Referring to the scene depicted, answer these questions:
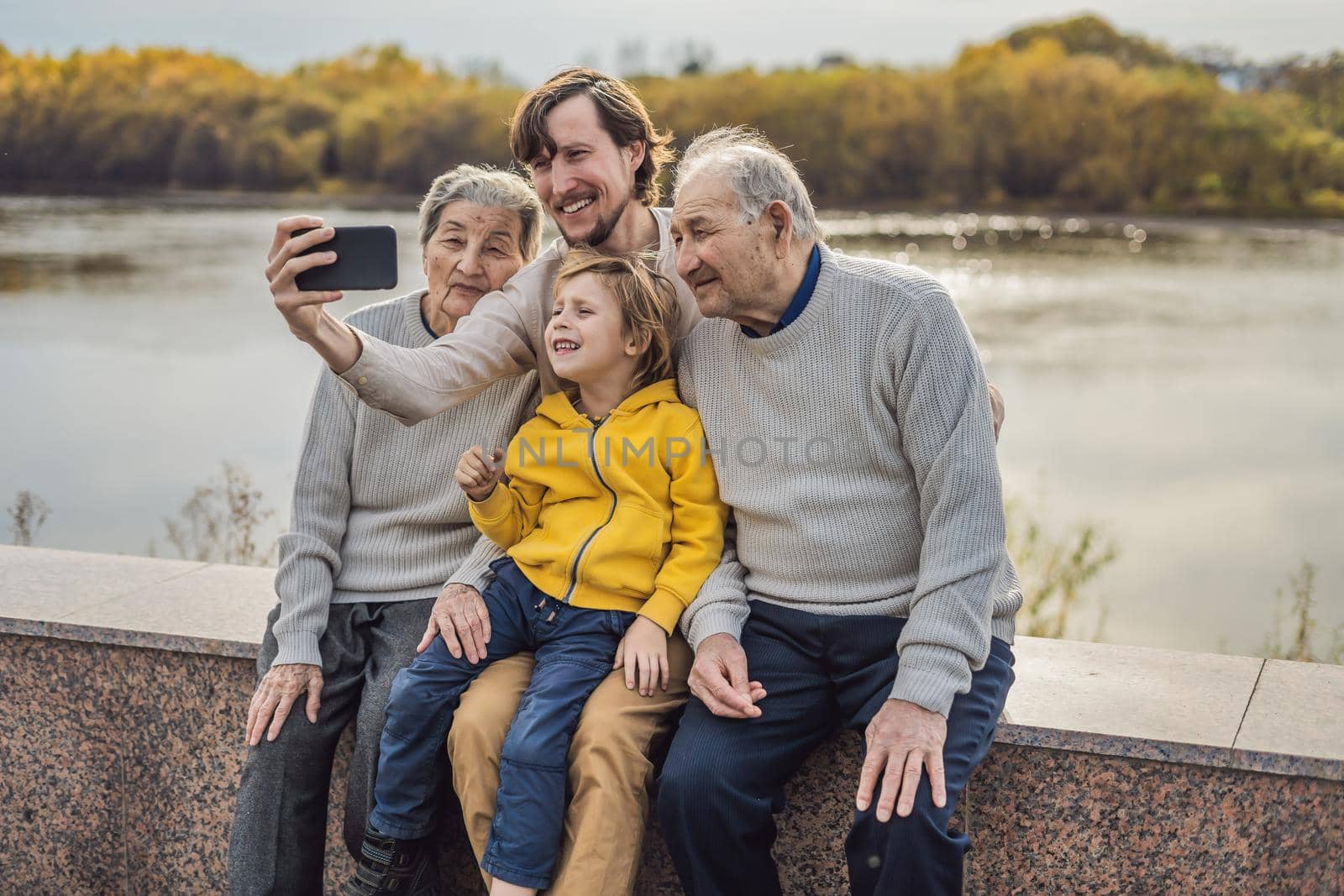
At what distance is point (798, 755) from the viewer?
223 centimetres

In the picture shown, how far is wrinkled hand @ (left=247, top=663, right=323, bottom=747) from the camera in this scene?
94.7 inches

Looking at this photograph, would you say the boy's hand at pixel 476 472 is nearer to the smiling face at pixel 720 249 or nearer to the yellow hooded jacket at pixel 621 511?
the yellow hooded jacket at pixel 621 511

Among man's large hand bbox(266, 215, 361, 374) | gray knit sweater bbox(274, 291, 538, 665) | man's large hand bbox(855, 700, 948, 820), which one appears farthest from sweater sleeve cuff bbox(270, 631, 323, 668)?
man's large hand bbox(855, 700, 948, 820)

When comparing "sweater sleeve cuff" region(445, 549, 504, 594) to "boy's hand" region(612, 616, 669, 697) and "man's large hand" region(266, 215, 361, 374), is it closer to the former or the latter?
"boy's hand" region(612, 616, 669, 697)

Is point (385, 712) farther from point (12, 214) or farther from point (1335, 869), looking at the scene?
point (12, 214)

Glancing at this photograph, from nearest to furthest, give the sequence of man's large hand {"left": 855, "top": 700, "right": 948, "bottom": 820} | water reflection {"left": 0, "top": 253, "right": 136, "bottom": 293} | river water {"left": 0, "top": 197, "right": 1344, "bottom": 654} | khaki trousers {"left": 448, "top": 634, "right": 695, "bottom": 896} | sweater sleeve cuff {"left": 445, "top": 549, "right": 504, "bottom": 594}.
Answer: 1. man's large hand {"left": 855, "top": 700, "right": 948, "bottom": 820}
2. khaki trousers {"left": 448, "top": 634, "right": 695, "bottom": 896}
3. sweater sleeve cuff {"left": 445, "top": 549, "right": 504, "bottom": 594}
4. river water {"left": 0, "top": 197, "right": 1344, "bottom": 654}
5. water reflection {"left": 0, "top": 253, "right": 136, "bottom": 293}

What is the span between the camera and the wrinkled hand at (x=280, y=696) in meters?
2.40

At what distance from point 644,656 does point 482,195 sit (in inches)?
44.3

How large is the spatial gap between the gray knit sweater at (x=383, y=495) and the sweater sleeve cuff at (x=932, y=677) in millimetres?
972

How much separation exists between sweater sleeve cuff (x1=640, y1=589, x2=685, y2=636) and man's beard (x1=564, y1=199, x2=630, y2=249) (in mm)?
843

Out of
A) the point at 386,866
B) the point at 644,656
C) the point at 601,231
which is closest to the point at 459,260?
the point at 601,231

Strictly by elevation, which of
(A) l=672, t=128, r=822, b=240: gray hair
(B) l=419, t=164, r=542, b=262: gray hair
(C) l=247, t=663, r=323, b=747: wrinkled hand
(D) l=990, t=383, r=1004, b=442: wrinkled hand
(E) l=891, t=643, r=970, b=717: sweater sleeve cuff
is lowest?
(C) l=247, t=663, r=323, b=747: wrinkled hand

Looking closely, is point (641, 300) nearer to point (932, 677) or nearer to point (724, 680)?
point (724, 680)

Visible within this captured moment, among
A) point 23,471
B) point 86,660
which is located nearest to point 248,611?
point 86,660
